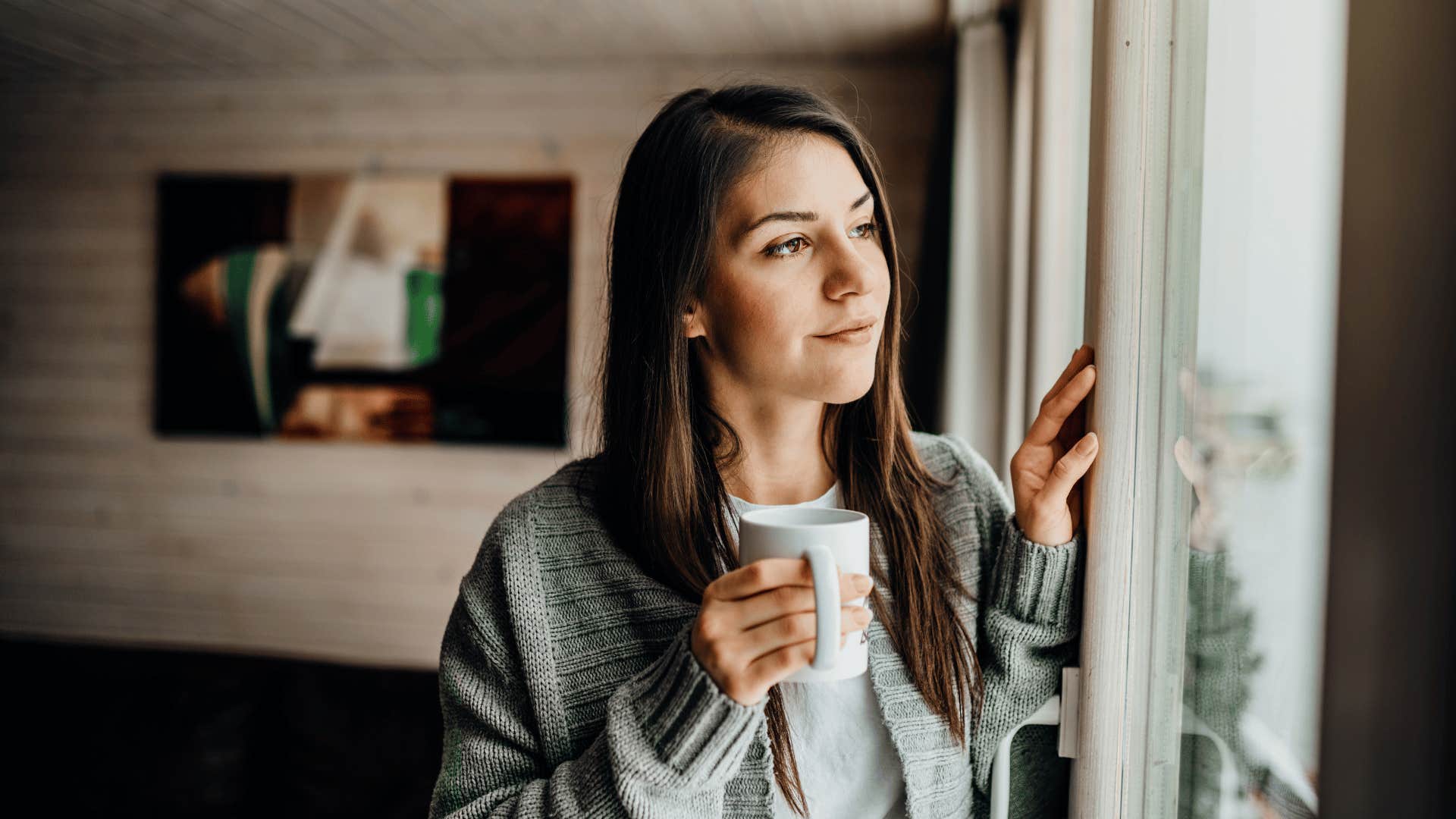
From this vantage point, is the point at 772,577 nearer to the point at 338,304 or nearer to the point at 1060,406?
the point at 1060,406

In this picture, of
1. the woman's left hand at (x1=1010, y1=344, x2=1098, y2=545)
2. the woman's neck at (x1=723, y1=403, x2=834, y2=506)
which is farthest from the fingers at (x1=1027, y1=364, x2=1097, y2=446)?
the woman's neck at (x1=723, y1=403, x2=834, y2=506)

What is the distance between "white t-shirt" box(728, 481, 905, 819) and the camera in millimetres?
953

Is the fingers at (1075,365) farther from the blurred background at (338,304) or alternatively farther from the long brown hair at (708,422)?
the blurred background at (338,304)

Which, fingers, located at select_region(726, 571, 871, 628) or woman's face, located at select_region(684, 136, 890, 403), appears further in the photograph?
woman's face, located at select_region(684, 136, 890, 403)

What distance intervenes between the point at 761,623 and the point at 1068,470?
33cm

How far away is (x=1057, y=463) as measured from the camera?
2.81 ft

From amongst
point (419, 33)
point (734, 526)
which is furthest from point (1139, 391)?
point (419, 33)

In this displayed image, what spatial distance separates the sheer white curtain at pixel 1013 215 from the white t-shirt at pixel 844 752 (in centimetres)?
77

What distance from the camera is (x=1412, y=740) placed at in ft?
1.15

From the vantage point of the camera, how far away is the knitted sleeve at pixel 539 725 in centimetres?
77

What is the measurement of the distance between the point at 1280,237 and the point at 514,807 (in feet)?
2.65

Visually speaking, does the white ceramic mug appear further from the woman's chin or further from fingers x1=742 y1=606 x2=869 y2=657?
the woman's chin

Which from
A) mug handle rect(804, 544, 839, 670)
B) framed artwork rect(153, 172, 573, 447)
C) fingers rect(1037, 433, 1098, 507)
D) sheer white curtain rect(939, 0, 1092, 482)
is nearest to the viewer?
mug handle rect(804, 544, 839, 670)

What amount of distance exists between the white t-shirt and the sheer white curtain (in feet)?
2.51
